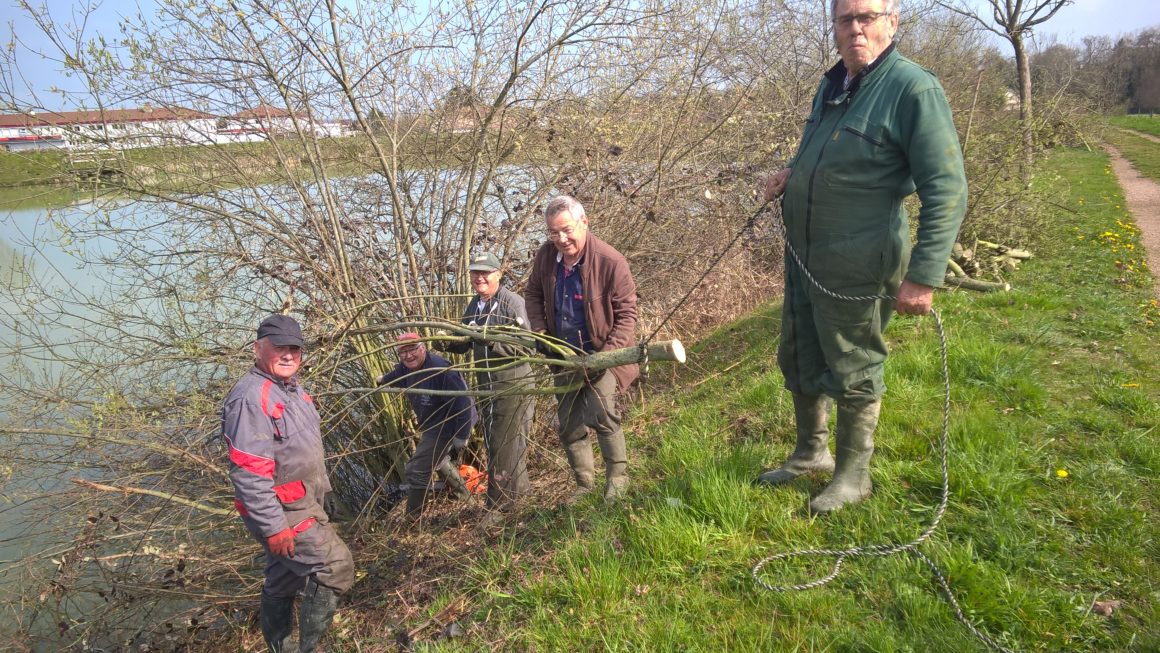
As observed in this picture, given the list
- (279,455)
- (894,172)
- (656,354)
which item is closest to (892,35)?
(894,172)

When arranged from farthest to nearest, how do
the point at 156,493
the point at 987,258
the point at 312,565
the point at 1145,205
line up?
the point at 1145,205
the point at 987,258
the point at 156,493
the point at 312,565

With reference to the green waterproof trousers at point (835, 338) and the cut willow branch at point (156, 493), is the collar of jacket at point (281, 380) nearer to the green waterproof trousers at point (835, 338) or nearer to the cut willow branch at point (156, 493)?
the cut willow branch at point (156, 493)

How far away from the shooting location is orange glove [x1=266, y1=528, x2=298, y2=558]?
299cm

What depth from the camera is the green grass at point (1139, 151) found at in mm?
15352

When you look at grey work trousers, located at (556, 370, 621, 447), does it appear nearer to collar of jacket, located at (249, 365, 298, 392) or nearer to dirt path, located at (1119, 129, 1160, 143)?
collar of jacket, located at (249, 365, 298, 392)

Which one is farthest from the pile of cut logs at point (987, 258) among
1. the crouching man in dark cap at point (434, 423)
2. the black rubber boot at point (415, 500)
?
the black rubber boot at point (415, 500)

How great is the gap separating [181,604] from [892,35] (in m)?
6.00

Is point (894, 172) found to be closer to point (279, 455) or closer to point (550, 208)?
point (550, 208)

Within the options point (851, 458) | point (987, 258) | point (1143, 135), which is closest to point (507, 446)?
point (851, 458)

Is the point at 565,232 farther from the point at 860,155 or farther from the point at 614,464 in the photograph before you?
the point at 860,155

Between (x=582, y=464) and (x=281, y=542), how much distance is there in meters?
1.62

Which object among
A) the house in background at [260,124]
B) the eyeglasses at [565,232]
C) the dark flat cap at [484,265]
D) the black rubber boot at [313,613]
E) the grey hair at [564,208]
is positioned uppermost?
the house in background at [260,124]

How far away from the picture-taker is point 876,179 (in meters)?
2.34

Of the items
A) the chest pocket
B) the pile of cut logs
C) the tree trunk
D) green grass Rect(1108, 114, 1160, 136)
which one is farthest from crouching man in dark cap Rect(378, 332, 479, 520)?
green grass Rect(1108, 114, 1160, 136)
